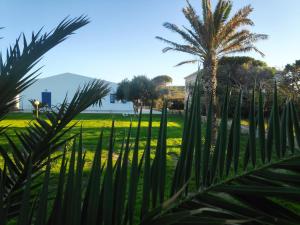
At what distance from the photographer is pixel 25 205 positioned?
0.63 meters

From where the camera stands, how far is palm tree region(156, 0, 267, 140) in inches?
533

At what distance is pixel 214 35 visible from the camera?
13.8 metres

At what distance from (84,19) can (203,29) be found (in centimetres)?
1303

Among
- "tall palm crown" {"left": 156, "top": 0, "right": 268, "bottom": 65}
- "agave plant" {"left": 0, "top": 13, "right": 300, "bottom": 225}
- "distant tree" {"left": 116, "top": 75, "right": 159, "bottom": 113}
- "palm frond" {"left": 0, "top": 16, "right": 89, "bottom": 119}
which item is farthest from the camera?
"distant tree" {"left": 116, "top": 75, "right": 159, "bottom": 113}

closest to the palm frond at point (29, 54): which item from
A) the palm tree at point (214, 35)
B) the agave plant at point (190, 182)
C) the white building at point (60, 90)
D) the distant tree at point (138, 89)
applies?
the agave plant at point (190, 182)

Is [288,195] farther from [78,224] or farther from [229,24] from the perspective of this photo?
[229,24]

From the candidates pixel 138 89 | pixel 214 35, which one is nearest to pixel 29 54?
pixel 214 35

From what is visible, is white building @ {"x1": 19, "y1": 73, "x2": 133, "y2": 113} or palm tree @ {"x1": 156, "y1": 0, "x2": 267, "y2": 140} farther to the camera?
white building @ {"x1": 19, "y1": 73, "x2": 133, "y2": 113}

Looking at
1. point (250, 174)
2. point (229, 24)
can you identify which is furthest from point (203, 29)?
point (250, 174)

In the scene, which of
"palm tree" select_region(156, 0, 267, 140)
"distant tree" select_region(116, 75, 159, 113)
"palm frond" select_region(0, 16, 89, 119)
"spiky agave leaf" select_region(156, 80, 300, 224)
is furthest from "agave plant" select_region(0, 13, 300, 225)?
"distant tree" select_region(116, 75, 159, 113)

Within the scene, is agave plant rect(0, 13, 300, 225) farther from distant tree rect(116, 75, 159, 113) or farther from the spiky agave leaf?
distant tree rect(116, 75, 159, 113)

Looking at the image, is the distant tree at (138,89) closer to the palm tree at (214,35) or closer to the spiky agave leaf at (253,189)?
the palm tree at (214,35)

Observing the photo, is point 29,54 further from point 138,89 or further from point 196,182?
point 138,89

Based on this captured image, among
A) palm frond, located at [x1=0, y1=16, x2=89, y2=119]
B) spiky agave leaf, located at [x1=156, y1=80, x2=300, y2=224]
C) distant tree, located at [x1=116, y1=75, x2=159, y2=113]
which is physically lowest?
spiky agave leaf, located at [x1=156, y1=80, x2=300, y2=224]
